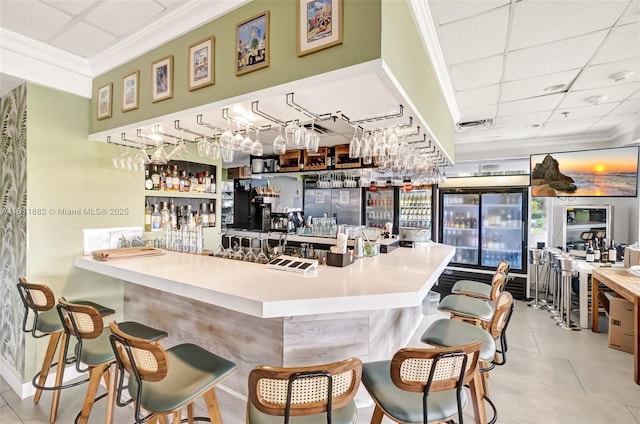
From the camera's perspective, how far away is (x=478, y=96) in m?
3.54

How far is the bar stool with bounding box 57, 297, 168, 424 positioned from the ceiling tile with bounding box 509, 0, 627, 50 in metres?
3.19

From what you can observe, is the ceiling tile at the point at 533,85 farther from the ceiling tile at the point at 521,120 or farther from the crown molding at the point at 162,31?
the crown molding at the point at 162,31

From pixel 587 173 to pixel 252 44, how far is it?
5.88 metres

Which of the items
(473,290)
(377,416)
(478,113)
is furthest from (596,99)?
(377,416)

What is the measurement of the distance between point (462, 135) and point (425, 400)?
5158 millimetres

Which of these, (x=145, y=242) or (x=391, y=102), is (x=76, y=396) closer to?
(x=145, y=242)

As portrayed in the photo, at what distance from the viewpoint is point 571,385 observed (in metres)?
2.71

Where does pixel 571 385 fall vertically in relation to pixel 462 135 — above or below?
below

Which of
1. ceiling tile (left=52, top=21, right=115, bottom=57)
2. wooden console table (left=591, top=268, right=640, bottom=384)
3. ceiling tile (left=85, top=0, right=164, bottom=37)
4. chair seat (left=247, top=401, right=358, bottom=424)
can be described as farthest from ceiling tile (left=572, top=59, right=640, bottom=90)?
ceiling tile (left=52, top=21, right=115, bottom=57)

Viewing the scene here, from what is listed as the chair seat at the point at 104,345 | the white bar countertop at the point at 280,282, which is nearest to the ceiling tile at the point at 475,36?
the white bar countertop at the point at 280,282

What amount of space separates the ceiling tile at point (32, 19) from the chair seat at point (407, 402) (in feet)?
9.92

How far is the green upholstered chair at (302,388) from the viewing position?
106cm

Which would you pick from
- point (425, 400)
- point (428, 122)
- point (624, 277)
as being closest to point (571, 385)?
point (624, 277)

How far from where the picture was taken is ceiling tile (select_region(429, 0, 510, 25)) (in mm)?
1944
